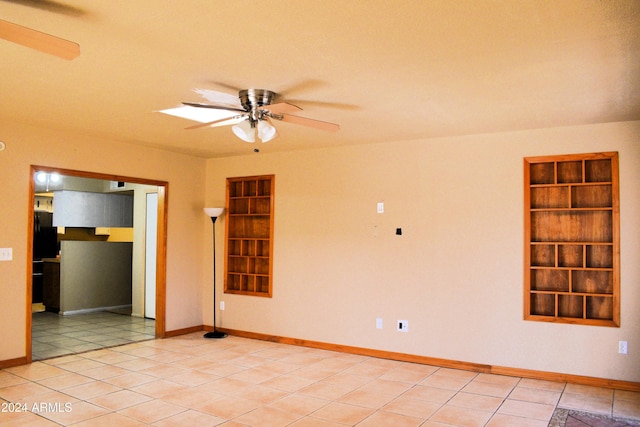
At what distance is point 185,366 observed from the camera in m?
4.99

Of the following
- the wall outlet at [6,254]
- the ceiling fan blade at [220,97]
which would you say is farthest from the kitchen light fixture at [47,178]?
the ceiling fan blade at [220,97]

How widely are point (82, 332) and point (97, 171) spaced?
2.44 meters

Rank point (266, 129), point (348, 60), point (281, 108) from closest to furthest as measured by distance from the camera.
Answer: point (348, 60) → point (281, 108) → point (266, 129)

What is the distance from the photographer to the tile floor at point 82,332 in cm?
566

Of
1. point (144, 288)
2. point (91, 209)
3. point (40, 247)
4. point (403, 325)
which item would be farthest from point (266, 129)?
point (40, 247)

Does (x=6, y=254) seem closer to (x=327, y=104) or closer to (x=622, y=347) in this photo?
(x=327, y=104)

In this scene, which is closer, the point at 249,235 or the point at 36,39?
the point at 36,39

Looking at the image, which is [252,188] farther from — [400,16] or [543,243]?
[400,16]

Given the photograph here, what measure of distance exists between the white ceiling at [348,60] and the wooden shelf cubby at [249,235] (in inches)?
82.8

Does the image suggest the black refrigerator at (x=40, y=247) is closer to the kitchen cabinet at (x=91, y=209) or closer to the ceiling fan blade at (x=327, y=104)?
the kitchen cabinet at (x=91, y=209)

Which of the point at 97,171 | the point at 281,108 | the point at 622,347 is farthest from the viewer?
the point at 97,171

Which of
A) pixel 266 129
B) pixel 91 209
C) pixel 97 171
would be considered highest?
pixel 266 129

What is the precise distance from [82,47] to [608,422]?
4.42m

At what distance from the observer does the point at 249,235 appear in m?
6.75
